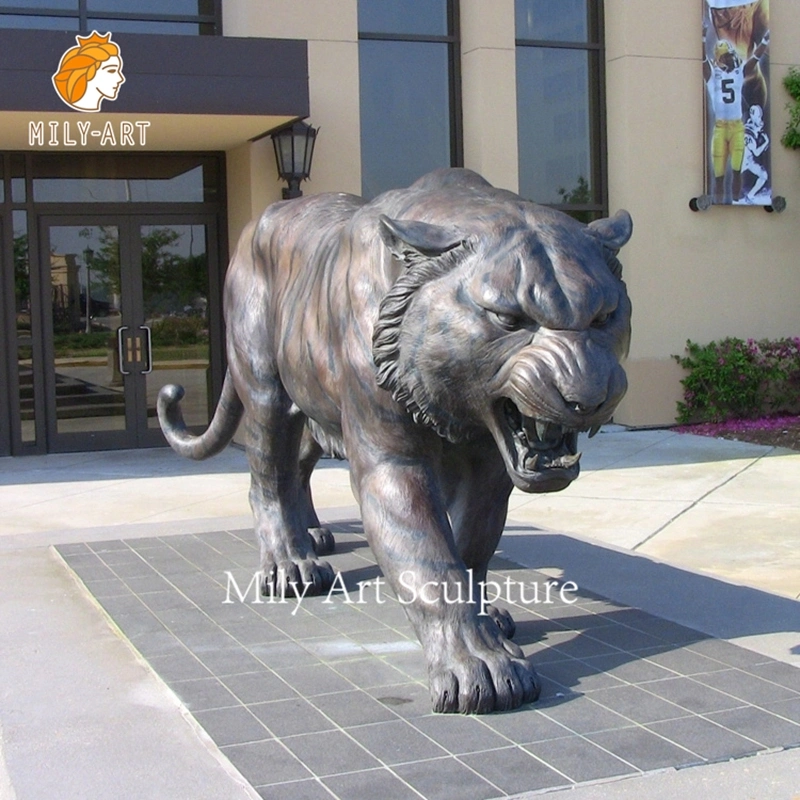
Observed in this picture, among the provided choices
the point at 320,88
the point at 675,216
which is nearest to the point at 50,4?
the point at 320,88

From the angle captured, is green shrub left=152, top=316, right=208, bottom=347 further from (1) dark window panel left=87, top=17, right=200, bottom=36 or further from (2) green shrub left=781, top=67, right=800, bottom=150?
(2) green shrub left=781, top=67, right=800, bottom=150

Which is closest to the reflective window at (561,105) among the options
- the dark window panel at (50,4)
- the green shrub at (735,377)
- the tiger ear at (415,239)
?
the green shrub at (735,377)

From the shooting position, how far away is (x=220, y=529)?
6.82m

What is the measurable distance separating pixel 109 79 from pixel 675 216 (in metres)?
6.01

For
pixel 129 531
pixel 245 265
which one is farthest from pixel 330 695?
pixel 129 531

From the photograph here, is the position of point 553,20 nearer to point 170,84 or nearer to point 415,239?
point 170,84

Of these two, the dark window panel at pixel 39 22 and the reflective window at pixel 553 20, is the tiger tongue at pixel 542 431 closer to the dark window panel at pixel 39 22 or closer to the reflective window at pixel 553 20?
the dark window panel at pixel 39 22

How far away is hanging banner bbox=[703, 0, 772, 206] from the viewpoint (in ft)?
40.3

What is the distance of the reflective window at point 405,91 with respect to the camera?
37.9 feet

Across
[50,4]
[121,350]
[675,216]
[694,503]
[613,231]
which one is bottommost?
[694,503]

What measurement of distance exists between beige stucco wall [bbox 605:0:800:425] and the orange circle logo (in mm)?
5417

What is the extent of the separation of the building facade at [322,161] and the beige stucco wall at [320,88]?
2 centimetres


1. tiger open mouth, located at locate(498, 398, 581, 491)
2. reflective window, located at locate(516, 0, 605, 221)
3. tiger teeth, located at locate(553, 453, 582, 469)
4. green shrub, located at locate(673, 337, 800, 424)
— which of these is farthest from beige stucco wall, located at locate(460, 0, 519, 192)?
tiger teeth, located at locate(553, 453, 582, 469)

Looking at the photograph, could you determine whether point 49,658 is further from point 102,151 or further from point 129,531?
point 102,151
